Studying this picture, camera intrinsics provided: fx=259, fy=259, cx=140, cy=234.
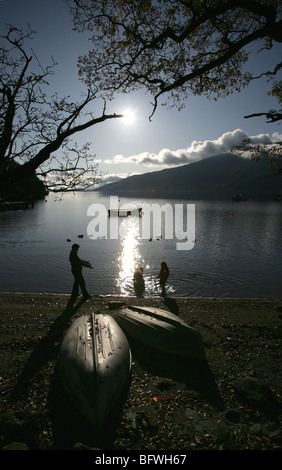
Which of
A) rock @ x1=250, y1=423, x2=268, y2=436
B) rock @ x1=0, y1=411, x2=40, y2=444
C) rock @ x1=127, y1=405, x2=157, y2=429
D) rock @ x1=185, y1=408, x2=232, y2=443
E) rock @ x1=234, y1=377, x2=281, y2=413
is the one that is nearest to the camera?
rock @ x1=0, y1=411, x2=40, y2=444

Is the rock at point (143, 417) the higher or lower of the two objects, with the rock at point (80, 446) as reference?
lower

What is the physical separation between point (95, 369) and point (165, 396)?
2.10 m

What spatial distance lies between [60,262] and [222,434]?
25156 millimetres

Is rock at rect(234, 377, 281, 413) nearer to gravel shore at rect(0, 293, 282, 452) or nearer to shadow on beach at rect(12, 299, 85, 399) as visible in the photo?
gravel shore at rect(0, 293, 282, 452)

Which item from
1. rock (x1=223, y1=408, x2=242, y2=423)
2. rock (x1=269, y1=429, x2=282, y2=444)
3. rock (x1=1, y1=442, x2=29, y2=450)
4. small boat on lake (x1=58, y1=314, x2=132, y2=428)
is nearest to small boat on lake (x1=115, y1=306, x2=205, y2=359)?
small boat on lake (x1=58, y1=314, x2=132, y2=428)

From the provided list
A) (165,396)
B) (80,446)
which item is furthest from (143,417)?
(80,446)

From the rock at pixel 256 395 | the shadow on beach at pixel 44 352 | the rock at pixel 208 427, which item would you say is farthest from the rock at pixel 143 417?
the shadow on beach at pixel 44 352

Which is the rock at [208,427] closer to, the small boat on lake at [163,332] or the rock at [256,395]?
the rock at [256,395]

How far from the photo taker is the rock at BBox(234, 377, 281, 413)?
21.4ft

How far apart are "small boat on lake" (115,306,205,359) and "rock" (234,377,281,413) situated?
1648 mm

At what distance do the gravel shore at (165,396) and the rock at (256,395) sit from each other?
0.02 meters

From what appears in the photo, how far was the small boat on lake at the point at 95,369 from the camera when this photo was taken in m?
5.95
